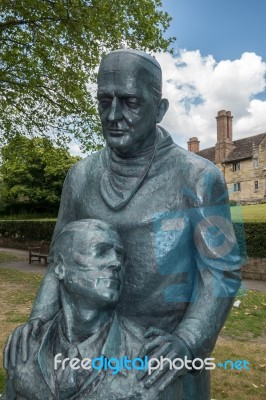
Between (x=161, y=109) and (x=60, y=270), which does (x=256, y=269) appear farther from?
(x=60, y=270)

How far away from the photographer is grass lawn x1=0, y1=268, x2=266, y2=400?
5.30 metres

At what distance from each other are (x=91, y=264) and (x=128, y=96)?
74 cm

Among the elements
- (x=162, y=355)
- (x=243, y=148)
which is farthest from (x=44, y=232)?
(x=243, y=148)

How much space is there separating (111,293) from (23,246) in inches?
967

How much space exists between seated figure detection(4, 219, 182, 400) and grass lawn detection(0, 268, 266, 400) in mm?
1183

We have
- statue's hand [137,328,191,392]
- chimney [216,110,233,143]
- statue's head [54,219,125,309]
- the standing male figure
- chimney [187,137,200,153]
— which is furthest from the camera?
chimney [187,137,200,153]

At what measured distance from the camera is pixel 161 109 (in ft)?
6.25

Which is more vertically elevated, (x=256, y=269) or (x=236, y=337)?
(x=256, y=269)

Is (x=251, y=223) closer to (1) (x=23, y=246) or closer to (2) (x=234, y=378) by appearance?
(2) (x=234, y=378)

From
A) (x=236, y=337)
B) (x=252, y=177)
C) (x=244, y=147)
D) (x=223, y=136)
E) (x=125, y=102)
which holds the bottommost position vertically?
(x=236, y=337)

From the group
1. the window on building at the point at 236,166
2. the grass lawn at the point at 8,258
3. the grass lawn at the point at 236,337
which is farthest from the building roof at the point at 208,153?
the grass lawn at the point at 236,337

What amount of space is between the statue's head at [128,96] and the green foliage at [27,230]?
20.5 meters

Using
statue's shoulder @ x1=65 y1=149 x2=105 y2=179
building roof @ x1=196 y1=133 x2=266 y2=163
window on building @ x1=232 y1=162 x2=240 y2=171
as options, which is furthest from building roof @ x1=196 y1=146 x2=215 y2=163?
statue's shoulder @ x1=65 y1=149 x2=105 y2=179

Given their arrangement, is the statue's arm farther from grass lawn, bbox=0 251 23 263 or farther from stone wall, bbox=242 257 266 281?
grass lawn, bbox=0 251 23 263
